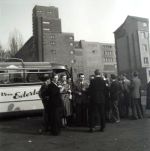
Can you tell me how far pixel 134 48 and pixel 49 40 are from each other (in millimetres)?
31750

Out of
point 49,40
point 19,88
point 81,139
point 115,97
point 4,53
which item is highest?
point 49,40

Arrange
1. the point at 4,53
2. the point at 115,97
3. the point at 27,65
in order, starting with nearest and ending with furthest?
the point at 115,97 < the point at 27,65 < the point at 4,53

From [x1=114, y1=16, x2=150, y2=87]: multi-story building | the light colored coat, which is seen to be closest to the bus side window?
the light colored coat

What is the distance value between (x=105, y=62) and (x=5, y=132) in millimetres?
115949

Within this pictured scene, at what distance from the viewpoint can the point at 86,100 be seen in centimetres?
998

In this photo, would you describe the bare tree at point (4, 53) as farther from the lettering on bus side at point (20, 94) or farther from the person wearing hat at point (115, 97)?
the person wearing hat at point (115, 97)

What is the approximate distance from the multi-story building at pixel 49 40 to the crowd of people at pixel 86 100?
75.0 m

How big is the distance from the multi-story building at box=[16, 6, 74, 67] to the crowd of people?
75.0 metres

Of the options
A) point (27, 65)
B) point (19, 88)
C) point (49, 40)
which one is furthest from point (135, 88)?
point (49, 40)

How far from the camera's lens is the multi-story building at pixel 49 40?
87.1 metres

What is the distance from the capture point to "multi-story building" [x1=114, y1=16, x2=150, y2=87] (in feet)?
213

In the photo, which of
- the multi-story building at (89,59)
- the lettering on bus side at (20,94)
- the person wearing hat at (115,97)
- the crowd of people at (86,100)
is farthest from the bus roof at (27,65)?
the multi-story building at (89,59)

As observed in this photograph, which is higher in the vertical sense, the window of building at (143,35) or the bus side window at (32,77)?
the window of building at (143,35)

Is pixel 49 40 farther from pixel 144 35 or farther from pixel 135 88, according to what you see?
pixel 135 88
